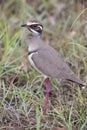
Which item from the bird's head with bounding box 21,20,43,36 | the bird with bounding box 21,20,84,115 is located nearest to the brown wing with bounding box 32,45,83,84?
the bird with bounding box 21,20,84,115

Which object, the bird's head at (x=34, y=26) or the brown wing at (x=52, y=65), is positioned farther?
the bird's head at (x=34, y=26)

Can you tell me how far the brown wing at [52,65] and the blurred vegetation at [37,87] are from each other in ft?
0.86

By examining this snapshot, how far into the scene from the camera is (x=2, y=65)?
5523mm

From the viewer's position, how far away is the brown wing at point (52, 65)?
16.3ft

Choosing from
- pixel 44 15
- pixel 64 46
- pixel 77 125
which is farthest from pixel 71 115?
pixel 44 15

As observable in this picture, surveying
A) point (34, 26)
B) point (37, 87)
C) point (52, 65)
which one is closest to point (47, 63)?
point (52, 65)

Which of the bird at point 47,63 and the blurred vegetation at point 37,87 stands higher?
the bird at point 47,63

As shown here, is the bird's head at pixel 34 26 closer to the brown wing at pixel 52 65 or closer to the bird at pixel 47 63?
the bird at pixel 47 63

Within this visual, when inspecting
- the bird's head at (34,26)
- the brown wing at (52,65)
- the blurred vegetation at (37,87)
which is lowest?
the blurred vegetation at (37,87)

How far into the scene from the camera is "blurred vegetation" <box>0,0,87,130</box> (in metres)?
4.87

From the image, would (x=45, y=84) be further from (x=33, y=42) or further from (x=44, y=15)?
(x=44, y=15)

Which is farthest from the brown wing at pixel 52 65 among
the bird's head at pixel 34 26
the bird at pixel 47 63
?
the bird's head at pixel 34 26

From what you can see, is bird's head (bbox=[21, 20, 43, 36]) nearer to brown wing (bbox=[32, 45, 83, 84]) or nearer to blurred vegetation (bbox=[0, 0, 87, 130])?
brown wing (bbox=[32, 45, 83, 84])

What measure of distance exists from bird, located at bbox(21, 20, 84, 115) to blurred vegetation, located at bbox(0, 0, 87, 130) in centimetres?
17
